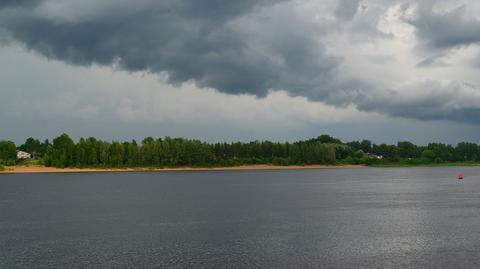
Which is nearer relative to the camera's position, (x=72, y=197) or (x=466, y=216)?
(x=466, y=216)

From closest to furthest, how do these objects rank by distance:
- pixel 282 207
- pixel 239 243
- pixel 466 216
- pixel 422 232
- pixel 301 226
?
pixel 239 243, pixel 422 232, pixel 301 226, pixel 466 216, pixel 282 207

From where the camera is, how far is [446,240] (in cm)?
5884

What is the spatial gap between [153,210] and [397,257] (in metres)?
51.3

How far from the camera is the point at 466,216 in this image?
261ft

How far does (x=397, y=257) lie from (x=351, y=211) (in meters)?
37.7

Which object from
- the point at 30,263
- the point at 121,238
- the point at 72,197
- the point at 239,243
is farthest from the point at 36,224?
the point at 72,197

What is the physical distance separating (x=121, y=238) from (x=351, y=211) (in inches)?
1722

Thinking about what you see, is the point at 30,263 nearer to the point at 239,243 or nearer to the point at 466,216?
the point at 239,243

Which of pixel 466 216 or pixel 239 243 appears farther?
pixel 466 216

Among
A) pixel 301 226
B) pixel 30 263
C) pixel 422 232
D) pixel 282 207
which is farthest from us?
pixel 282 207

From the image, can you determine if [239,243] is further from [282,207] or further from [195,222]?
[282,207]

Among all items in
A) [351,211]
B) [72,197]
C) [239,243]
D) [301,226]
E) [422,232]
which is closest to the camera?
[239,243]

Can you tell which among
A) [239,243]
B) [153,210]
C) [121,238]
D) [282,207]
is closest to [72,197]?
[153,210]

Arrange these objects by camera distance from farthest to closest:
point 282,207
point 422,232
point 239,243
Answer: point 282,207, point 422,232, point 239,243
